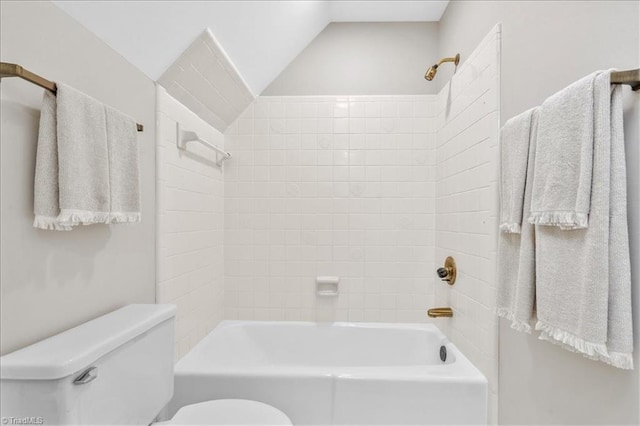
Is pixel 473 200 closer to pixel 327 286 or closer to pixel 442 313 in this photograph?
pixel 442 313

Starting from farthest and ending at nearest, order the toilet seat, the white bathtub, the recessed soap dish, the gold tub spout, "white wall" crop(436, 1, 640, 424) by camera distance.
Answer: the recessed soap dish < the gold tub spout < the white bathtub < the toilet seat < "white wall" crop(436, 1, 640, 424)

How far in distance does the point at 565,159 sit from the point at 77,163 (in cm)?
137

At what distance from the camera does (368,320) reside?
7.79ft

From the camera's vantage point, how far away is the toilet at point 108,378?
0.78 meters

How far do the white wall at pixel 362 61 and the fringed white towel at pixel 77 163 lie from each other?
1.53m

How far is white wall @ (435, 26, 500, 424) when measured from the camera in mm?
1541

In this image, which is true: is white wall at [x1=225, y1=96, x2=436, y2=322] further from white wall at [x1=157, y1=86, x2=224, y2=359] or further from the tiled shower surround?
white wall at [x1=157, y1=86, x2=224, y2=359]

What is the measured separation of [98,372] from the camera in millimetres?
908

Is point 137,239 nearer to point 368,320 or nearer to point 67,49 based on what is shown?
point 67,49

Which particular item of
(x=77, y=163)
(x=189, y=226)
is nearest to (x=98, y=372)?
(x=77, y=163)

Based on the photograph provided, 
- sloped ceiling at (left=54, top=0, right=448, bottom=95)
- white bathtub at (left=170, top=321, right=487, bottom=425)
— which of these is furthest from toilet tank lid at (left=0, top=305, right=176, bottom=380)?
sloped ceiling at (left=54, top=0, right=448, bottom=95)

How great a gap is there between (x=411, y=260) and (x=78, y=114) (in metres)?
2.04

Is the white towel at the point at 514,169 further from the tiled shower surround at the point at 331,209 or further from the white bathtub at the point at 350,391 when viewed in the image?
the tiled shower surround at the point at 331,209

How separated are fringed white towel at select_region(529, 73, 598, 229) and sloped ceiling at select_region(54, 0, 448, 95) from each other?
1385 mm
